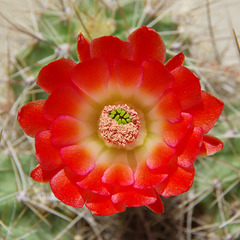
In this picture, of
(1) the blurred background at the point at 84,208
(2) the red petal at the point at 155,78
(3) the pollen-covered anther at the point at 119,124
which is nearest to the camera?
(2) the red petal at the point at 155,78

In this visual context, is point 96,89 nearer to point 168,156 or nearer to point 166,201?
point 168,156

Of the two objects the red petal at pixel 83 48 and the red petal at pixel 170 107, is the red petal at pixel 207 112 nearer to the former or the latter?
the red petal at pixel 170 107

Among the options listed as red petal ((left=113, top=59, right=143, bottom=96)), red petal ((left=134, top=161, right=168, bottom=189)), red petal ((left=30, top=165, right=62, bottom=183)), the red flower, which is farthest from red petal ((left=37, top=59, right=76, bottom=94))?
red petal ((left=134, top=161, right=168, bottom=189))

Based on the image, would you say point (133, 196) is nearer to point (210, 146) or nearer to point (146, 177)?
point (146, 177)

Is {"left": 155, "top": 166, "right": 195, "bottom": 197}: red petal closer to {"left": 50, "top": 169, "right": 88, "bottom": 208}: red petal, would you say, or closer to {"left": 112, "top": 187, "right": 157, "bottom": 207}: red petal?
{"left": 112, "top": 187, "right": 157, "bottom": 207}: red petal

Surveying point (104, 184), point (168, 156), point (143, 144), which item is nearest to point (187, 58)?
point (143, 144)

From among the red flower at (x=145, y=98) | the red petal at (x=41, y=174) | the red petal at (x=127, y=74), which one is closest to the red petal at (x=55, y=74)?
the red flower at (x=145, y=98)
